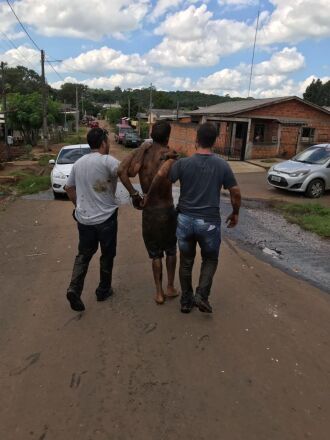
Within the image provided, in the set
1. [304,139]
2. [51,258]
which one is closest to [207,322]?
[51,258]

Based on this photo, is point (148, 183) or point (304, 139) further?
point (304, 139)

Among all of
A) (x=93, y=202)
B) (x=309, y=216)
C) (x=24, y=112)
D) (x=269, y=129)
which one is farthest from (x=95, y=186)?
(x=24, y=112)

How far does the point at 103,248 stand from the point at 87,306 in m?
0.67

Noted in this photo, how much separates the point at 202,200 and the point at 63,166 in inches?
361

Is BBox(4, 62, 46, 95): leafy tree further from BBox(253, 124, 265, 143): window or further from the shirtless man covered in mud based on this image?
the shirtless man covered in mud

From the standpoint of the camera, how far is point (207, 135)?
144 inches

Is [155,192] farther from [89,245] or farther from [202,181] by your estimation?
[89,245]

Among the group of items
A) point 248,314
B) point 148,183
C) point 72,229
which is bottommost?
point 72,229

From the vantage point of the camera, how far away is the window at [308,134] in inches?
1026

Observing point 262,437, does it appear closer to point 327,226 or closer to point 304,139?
point 327,226

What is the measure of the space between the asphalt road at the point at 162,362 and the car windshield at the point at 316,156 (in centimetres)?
844

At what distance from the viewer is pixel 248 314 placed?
13.6 ft

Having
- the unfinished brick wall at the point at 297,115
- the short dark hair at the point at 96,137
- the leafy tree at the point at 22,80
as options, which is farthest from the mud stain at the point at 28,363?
the leafy tree at the point at 22,80

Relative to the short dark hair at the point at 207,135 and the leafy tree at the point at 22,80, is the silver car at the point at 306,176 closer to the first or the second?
the short dark hair at the point at 207,135
